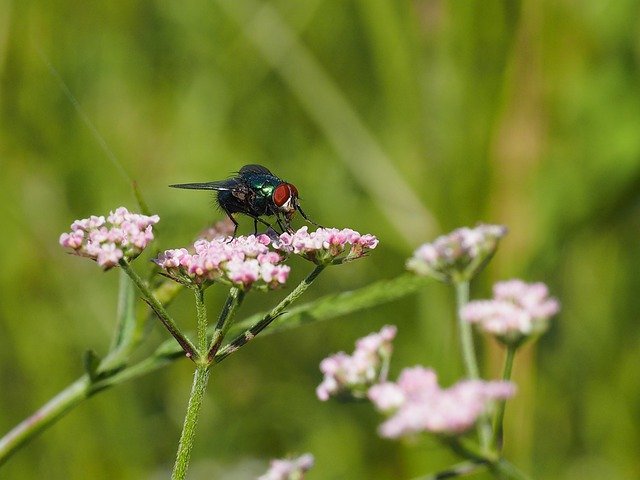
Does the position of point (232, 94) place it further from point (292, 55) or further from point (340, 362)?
point (340, 362)

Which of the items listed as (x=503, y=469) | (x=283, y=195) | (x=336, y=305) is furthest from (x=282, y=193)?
(x=503, y=469)

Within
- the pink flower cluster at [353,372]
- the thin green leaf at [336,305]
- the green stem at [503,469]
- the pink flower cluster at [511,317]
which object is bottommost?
the green stem at [503,469]

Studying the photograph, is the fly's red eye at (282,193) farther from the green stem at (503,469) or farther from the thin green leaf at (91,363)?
the green stem at (503,469)

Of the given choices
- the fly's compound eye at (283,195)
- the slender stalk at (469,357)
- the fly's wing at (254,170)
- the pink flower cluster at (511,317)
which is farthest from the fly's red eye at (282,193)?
the pink flower cluster at (511,317)

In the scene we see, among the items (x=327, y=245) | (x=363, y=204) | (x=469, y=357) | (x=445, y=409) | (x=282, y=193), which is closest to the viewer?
(x=445, y=409)

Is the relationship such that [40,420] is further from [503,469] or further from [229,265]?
[503,469]
